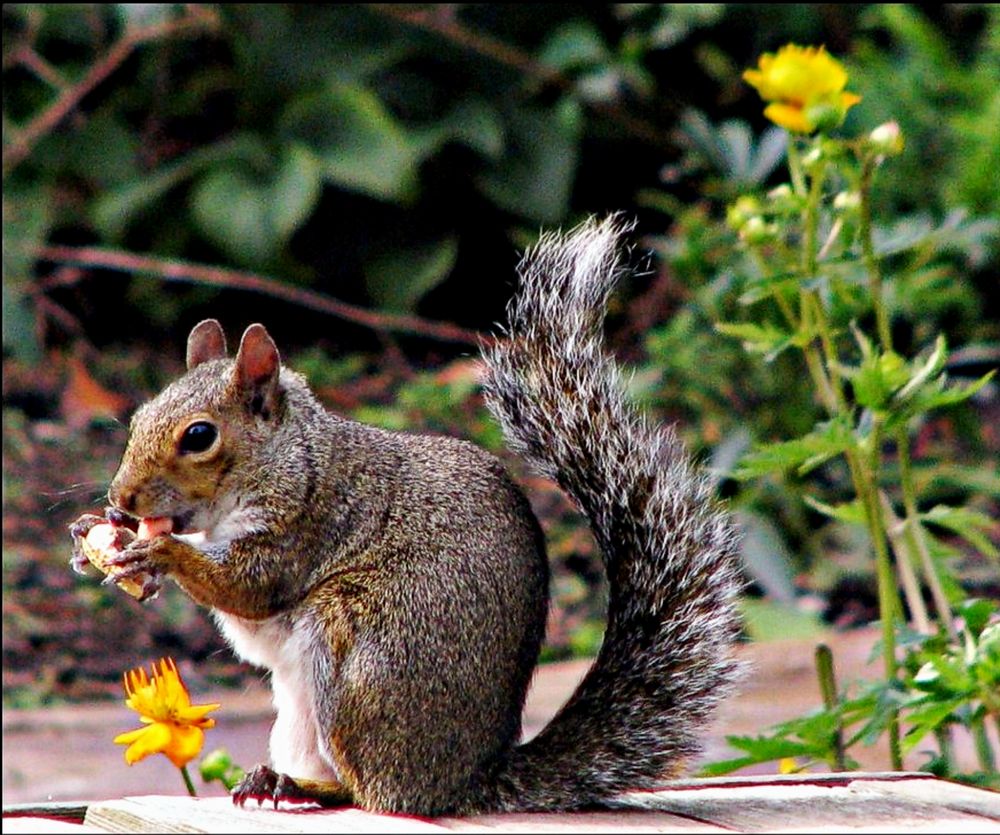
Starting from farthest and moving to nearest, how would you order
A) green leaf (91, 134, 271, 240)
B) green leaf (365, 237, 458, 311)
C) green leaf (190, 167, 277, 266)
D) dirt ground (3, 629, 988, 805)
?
green leaf (365, 237, 458, 311)
green leaf (91, 134, 271, 240)
green leaf (190, 167, 277, 266)
dirt ground (3, 629, 988, 805)

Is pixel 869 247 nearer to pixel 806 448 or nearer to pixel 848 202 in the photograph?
pixel 848 202

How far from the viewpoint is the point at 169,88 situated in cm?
584

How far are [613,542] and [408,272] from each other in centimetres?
367

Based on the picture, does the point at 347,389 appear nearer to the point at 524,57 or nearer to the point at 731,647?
the point at 524,57

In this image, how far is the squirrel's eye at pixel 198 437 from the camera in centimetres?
197

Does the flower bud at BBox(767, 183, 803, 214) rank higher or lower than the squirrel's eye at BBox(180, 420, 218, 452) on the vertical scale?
higher

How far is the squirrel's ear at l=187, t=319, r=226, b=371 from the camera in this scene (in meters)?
2.24

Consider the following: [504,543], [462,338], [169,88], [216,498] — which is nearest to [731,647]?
[504,543]

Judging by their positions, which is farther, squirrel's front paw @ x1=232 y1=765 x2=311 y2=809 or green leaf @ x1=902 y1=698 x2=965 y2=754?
green leaf @ x1=902 y1=698 x2=965 y2=754

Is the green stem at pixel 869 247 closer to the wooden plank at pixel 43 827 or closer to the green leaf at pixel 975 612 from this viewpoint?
the green leaf at pixel 975 612

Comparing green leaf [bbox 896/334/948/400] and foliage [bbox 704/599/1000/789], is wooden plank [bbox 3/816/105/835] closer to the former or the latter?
foliage [bbox 704/599/1000/789]

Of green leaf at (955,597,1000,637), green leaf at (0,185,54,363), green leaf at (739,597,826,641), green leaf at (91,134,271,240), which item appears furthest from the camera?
green leaf at (91,134,271,240)

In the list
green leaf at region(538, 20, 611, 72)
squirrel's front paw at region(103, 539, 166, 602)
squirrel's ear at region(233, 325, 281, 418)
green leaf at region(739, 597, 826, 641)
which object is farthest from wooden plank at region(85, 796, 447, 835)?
green leaf at region(538, 20, 611, 72)

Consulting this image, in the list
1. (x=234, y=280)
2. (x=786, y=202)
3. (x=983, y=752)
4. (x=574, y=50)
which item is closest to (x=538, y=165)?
(x=574, y=50)
